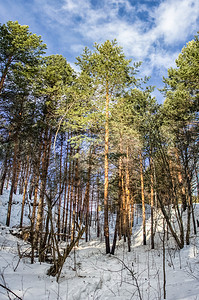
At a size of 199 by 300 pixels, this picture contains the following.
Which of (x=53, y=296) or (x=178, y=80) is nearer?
(x=53, y=296)

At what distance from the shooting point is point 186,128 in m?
5.97

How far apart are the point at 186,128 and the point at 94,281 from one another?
5.47 metres

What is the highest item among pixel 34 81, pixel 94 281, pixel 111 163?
pixel 34 81

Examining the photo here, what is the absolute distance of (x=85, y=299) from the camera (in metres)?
2.85

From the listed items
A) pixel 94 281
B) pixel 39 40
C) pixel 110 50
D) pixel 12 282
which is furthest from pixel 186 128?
pixel 39 40

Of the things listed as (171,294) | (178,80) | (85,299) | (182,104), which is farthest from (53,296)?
Result: (178,80)

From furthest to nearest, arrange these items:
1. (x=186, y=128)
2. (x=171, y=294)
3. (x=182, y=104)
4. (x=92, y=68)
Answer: (x=182, y=104) < (x=92, y=68) < (x=186, y=128) < (x=171, y=294)

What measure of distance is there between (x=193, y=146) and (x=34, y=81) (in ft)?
32.7

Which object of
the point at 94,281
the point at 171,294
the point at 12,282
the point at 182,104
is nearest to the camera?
the point at 171,294

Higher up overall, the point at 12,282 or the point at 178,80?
the point at 178,80

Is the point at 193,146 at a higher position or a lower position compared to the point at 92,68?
lower

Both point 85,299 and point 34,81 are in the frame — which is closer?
point 85,299

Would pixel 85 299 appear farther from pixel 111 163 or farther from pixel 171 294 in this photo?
pixel 111 163

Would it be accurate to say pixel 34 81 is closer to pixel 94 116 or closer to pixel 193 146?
pixel 94 116
